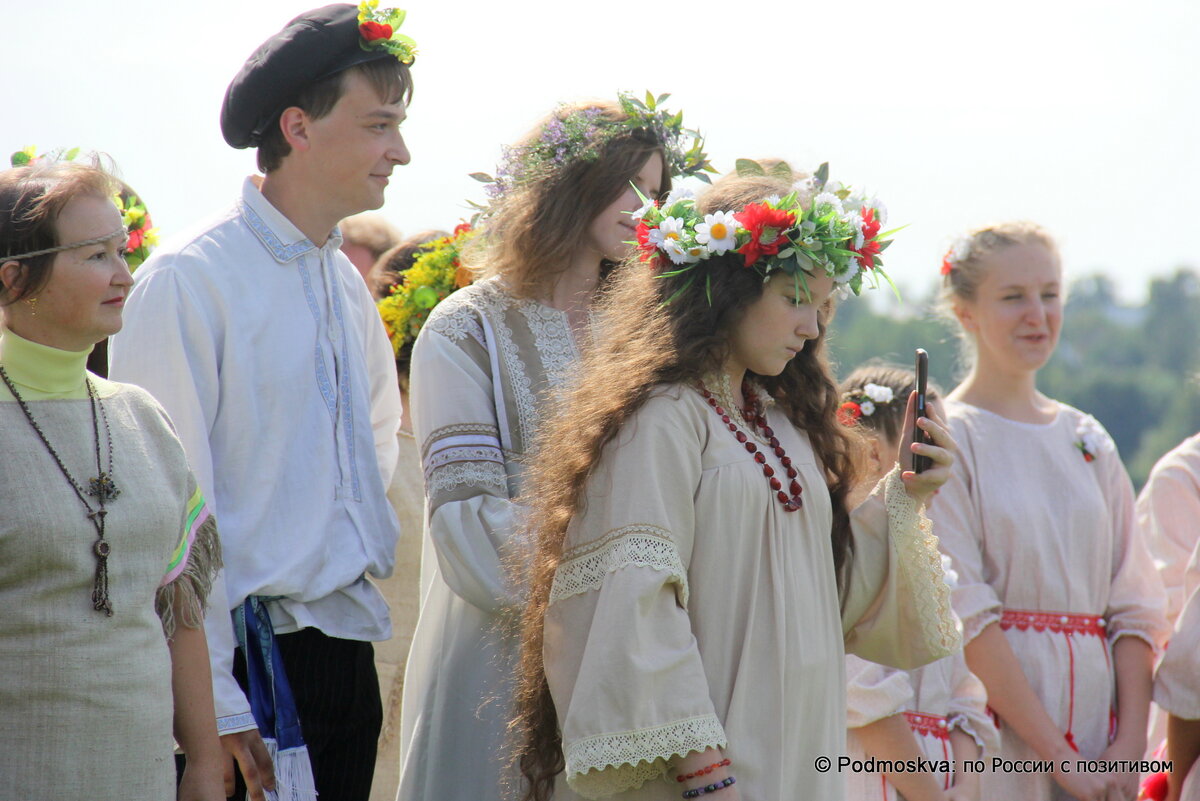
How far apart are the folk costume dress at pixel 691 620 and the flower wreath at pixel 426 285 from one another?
1710mm

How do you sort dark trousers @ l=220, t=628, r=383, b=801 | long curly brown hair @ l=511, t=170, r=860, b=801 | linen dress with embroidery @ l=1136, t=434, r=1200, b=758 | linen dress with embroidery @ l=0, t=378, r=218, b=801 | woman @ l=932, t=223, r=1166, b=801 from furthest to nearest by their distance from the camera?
1. linen dress with embroidery @ l=1136, t=434, r=1200, b=758
2. woman @ l=932, t=223, r=1166, b=801
3. dark trousers @ l=220, t=628, r=383, b=801
4. long curly brown hair @ l=511, t=170, r=860, b=801
5. linen dress with embroidery @ l=0, t=378, r=218, b=801

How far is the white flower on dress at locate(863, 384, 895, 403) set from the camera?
15.4ft

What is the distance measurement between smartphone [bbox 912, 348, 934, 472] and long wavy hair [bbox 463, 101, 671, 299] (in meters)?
1.00

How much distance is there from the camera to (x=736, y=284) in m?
3.11

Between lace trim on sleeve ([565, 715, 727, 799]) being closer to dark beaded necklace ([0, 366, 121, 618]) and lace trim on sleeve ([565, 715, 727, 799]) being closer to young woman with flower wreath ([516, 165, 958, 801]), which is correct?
young woman with flower wreath ([516, 165, 958, 801])

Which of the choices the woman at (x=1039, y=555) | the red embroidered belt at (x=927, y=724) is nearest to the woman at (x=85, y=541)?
the red embroidered belt at (x=927, y=724)

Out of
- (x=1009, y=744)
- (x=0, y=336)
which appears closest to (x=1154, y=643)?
(x=1009, y=744)

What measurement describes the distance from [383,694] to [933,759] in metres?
1.87

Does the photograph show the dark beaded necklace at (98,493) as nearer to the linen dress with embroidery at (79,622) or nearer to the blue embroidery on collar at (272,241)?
the linen dress with embroidery at (79,622)

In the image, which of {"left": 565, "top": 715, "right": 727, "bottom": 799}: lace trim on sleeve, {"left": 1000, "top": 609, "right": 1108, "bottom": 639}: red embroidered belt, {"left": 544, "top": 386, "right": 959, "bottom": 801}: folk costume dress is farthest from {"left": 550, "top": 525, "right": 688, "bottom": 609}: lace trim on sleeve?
{"left": 1000, "top": 609, "right": 1108, "bottom": 639}: red embroidered belt

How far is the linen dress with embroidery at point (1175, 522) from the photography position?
5.17 metres

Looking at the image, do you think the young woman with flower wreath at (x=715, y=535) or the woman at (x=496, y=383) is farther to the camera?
the woman at (x=496, y=383)

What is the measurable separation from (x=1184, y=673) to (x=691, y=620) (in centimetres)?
220

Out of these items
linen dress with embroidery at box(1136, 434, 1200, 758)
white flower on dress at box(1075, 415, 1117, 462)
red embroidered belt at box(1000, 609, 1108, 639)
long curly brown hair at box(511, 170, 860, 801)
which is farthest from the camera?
linen dress with embroidery at box(1136, 434, 1200, 758)
